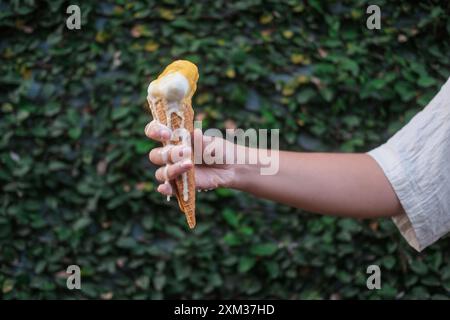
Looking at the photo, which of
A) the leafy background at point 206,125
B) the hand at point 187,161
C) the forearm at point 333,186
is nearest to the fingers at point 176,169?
the hand at point 187,161

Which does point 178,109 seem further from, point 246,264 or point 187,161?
point 246,264

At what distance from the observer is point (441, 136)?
3.70 ft

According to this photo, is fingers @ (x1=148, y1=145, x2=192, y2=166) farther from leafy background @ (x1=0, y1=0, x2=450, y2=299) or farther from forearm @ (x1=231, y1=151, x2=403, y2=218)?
leafy background @ (x1=0, y1=0, x2=450, y2=299)

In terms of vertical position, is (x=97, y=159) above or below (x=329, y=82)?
below

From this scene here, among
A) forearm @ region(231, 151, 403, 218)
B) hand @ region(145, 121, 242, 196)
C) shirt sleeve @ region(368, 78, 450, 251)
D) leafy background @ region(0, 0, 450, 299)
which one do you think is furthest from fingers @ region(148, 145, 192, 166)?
leafy background @ region(0, 0, 450, 299)

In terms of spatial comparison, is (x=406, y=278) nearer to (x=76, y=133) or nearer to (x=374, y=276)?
(x=374, y=276)

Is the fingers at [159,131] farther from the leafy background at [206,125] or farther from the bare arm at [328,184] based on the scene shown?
the leafy background at [206,125]

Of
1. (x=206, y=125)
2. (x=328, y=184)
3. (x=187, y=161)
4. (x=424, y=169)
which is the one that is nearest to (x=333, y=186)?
(x=328, y=184)

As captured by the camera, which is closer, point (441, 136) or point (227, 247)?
point (441, 136)

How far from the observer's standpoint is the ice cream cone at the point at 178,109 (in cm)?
121

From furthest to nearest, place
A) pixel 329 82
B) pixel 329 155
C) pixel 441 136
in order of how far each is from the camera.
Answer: pixel 329 82
pixel 329 155
pixel 441 136

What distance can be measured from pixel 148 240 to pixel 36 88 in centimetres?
84

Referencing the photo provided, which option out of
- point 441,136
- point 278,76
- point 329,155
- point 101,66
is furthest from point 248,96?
point 441,136

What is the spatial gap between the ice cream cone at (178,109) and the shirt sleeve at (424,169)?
410 millimetres
